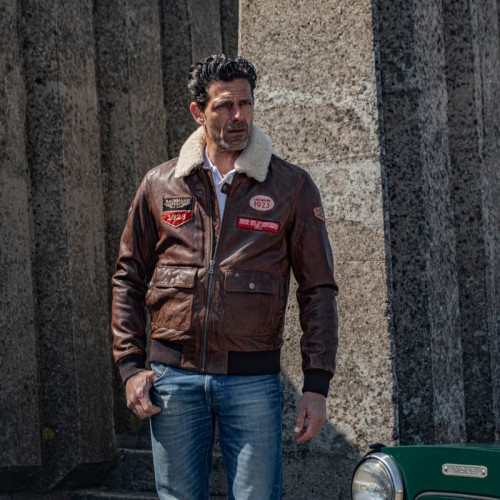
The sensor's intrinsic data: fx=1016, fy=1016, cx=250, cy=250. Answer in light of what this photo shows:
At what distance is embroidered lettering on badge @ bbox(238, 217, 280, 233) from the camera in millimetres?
3445

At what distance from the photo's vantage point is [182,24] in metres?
7.02

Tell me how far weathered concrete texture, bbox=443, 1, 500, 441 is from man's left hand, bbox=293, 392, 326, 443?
2.32 meters

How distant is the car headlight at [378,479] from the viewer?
2848 mm

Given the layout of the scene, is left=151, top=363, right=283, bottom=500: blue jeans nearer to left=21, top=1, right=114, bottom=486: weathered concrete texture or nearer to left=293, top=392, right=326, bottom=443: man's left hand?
left=293, top=392, right=326, bottom=443: man's left hand

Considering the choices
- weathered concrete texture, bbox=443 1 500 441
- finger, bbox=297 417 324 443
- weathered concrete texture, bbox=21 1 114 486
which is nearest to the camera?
finger, bbox=297 417 324 443

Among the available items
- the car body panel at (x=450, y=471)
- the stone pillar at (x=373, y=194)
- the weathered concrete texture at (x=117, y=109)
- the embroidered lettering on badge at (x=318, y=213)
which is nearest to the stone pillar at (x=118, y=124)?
the weathered concrete texture at (x=117, y=109)

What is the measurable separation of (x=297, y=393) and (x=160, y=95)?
2672mm

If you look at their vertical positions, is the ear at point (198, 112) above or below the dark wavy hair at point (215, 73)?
below

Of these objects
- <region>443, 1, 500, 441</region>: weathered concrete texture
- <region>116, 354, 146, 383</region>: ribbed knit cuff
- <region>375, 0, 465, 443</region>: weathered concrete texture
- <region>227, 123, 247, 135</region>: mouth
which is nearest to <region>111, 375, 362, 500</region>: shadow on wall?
<region>375, 0, 465, 443</region>: weathered concrete texture

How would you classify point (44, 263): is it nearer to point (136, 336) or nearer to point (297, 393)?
point (297, 393)

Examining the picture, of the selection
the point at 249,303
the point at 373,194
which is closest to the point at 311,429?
the point at 249,303

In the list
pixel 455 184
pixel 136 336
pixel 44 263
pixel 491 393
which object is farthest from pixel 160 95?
pixel 136 336

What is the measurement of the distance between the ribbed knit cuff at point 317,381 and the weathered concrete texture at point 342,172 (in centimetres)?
139

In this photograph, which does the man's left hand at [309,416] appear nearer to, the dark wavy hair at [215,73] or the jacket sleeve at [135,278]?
the jacket sleeve at [135,278]
